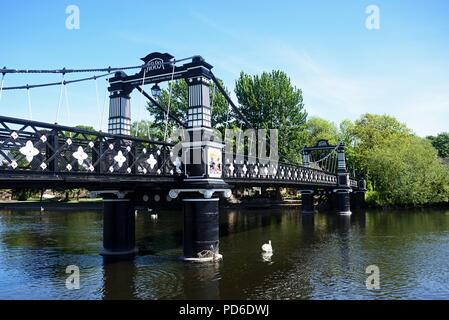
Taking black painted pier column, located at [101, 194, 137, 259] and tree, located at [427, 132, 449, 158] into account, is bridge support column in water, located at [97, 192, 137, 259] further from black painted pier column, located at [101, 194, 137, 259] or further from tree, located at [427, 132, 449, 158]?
tree, located at [427, 132, 449, 158]

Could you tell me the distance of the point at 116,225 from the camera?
20.1 meters

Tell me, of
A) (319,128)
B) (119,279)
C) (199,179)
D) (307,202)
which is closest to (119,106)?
(199,179)

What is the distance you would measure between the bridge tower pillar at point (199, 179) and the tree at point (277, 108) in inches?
1465

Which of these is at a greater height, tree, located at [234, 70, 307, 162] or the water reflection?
tree, located at [234, 70, 307, 162]

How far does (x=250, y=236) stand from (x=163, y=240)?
5.89 metres

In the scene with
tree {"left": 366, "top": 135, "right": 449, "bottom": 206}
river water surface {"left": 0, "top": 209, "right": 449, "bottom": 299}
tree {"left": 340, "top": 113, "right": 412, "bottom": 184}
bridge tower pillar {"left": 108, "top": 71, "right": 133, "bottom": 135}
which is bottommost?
river water surface {"left": 0, "top": 209, "right": 449, "bottom": 299}

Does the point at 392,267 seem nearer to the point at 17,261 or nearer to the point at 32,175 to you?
the point at 32,175

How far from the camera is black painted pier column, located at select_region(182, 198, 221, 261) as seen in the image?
1797 centimetres

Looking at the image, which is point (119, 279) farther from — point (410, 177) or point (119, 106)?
point (410, 177)

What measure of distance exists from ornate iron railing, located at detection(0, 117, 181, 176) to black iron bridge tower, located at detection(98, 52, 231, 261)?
3.17ft

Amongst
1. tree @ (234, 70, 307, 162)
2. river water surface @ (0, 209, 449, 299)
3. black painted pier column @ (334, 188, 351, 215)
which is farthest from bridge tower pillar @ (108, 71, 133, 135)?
tree @ (234, 70, 307, 162)

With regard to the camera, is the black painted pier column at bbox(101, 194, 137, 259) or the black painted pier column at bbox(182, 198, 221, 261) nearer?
the black painted pier column at bbox(182, 198, 221, 261)

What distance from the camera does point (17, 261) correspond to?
19.7 meters
